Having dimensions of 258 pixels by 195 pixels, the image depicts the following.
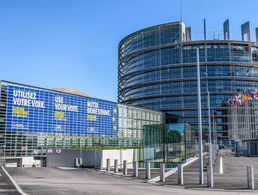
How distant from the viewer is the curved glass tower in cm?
14062

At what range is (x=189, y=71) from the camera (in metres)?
142

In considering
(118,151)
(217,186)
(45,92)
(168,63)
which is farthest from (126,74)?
(217,186)

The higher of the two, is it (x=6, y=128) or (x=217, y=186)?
(x=6, y=128)

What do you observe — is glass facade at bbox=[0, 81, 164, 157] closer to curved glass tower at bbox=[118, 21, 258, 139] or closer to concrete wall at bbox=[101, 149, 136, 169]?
concrete wall at bbox=[101, 149, 136, 169]

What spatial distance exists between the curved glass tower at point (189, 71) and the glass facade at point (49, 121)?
61278mm

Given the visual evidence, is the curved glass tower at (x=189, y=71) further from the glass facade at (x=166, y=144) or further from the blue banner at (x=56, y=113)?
the glass facade at (x=166, y=144)

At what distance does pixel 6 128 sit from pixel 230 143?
99777 millimetres

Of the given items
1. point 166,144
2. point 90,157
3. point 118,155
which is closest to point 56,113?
point 118,155

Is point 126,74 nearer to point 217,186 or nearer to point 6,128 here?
point 6,128

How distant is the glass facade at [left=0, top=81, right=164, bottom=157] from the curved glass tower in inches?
2413

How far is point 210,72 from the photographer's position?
14212cm

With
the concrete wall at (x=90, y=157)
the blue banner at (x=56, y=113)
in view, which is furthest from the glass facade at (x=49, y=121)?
the concrete wall at (x=90, y=157)

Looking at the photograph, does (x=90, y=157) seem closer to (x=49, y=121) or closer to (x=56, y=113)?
(x=49, y=121)

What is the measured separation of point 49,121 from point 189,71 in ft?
283
